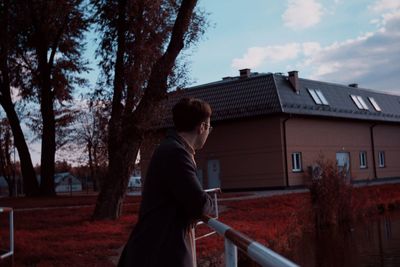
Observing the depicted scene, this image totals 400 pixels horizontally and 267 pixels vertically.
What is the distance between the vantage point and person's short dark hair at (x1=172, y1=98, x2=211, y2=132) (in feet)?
10.4

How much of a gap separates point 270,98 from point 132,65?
17.5 metres

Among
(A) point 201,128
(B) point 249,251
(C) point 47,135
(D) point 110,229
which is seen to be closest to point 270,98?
(C) point 47,135

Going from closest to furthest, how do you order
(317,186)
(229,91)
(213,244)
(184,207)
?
(184,207)
(213,244)
(317,186)
(229,91)

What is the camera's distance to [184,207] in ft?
9.51

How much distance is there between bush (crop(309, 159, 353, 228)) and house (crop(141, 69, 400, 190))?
1043cm

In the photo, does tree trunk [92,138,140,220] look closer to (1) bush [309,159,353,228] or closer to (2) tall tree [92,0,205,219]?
(2) tall tree [92,0,205,219]

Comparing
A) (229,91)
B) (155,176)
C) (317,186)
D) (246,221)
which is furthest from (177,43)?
(229,91)

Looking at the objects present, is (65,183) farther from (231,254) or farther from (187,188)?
(187,188)

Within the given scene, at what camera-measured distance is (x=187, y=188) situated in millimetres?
2871

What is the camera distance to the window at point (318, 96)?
3427 centimetres

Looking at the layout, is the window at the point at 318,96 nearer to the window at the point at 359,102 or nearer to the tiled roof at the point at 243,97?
the tiled roof at the point at 243,97

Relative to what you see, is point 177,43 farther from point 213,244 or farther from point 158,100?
point 213,244

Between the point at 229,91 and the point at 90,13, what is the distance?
18.4 metres

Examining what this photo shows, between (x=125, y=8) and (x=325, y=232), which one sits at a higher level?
(x=125, y=8)
